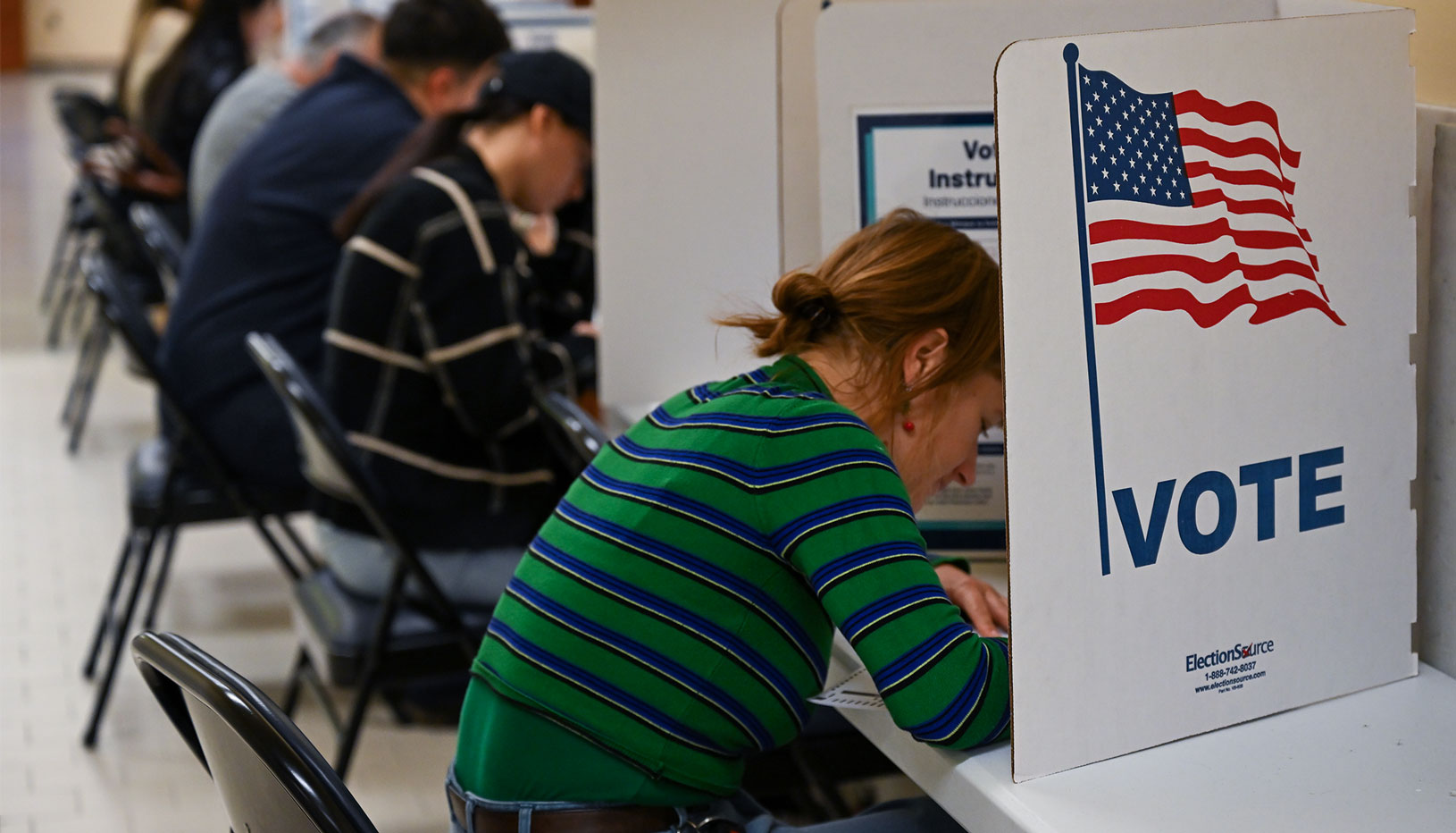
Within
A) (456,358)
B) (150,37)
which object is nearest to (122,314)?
(456,358)

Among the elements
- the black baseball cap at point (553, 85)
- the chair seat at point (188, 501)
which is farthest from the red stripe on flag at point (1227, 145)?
the chair seat at point (188, 501)

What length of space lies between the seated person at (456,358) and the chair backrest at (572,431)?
0.41 metres

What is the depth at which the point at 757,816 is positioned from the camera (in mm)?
1328

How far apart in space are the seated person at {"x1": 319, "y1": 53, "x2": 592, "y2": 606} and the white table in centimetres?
124

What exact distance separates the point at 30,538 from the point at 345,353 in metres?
1.88

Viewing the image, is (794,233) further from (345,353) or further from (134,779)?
(134,779)

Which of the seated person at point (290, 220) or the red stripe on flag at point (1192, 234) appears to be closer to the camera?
the red stripe on flag at point (1192, 234)

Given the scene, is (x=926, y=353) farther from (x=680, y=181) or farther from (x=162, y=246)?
(x=162, y=246)

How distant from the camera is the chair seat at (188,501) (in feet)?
9.19

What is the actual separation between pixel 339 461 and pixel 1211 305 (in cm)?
131

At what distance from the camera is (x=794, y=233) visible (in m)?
1.80

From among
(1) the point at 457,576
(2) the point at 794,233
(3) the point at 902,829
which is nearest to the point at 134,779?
(1) the point at 457,576

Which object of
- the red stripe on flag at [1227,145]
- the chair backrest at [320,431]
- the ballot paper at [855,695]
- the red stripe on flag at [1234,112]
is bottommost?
the ballot paper at [855,695]

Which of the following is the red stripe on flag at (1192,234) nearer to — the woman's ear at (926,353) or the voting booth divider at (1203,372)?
the voting booth divider at (1203,372)
